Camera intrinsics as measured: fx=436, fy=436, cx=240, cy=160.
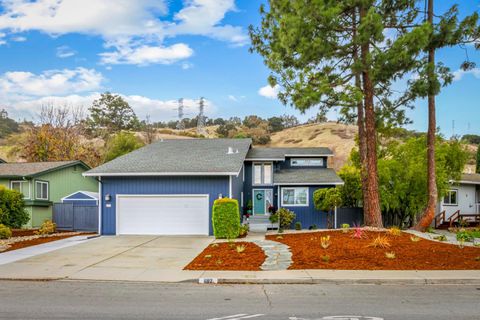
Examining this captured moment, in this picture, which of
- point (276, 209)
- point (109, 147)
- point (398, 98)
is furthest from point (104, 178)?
point (109, 147)

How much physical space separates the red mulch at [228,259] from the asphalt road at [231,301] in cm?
194

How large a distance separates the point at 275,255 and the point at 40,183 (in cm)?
1925

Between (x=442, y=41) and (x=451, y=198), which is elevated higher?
(x=442, y=41)

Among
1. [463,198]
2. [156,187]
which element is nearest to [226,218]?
[156,187]

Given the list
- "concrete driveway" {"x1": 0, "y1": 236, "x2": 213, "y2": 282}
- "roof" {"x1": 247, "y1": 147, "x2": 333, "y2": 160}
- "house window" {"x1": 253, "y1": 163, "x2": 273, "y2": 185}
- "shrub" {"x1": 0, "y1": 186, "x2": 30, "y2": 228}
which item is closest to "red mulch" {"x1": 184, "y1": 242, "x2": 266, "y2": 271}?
"concrete driveway" {"x1": 0, "y1": 236, "x2": 213, "y2": 282}

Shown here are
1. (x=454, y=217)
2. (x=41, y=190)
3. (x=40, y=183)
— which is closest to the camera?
(x=40, y=183)

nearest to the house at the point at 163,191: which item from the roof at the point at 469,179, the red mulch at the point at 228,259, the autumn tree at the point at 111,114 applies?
the red mulch at the point at 228,259

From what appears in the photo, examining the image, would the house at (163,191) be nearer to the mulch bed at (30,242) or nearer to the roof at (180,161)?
the roof at (180,161)

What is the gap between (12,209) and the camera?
22.5 metres

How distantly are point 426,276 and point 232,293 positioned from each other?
16.2ft

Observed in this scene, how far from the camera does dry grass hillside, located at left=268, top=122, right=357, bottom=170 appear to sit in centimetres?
7372

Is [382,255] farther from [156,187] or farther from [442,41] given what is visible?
[156,187]

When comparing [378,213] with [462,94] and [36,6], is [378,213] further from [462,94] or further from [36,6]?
[36,6]

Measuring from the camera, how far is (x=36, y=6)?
66.0 feet
